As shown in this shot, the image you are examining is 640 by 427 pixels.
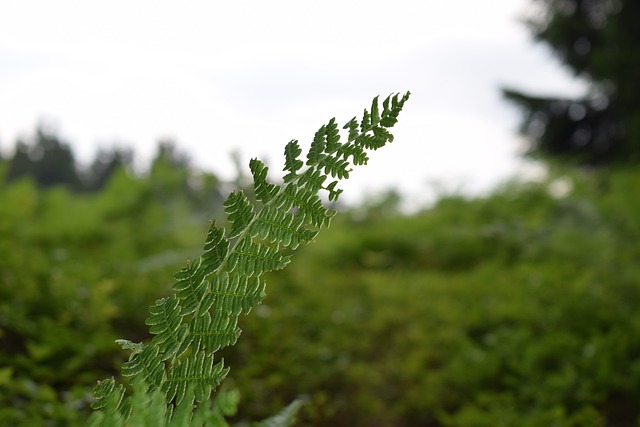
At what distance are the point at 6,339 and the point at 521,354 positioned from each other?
2505mm

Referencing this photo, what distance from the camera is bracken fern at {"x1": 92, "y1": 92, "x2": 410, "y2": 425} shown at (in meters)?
0.77

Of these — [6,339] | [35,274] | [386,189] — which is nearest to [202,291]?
[6,339]

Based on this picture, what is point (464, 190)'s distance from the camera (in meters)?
8.01

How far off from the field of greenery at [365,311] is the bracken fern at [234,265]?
107 centimetres

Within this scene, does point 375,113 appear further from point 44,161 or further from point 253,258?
point 44,161

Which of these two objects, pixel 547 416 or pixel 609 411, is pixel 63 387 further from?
pixel 609 411

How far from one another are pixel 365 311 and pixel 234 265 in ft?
13.6

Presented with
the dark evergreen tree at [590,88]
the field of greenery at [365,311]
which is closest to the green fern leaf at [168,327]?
the field of greenery at [365,311]

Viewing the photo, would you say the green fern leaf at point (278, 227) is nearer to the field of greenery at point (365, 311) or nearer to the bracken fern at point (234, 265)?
the bracken fern at point (234, 265)

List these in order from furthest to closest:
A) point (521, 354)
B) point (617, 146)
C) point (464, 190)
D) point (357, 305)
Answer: point (617, 146) → point (464, 190) → point (357, 305) → point (521, 354)

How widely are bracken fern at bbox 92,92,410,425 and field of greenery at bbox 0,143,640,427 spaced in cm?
107

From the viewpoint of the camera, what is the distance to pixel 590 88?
1088cm

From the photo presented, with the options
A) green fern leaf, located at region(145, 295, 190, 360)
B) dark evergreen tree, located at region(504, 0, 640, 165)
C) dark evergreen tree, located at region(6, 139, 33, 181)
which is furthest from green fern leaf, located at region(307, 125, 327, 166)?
dark evergreen tree, located at region(504, 0, 640, 165)

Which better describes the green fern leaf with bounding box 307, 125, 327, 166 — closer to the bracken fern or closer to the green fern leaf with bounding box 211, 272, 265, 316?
the bracken fern
